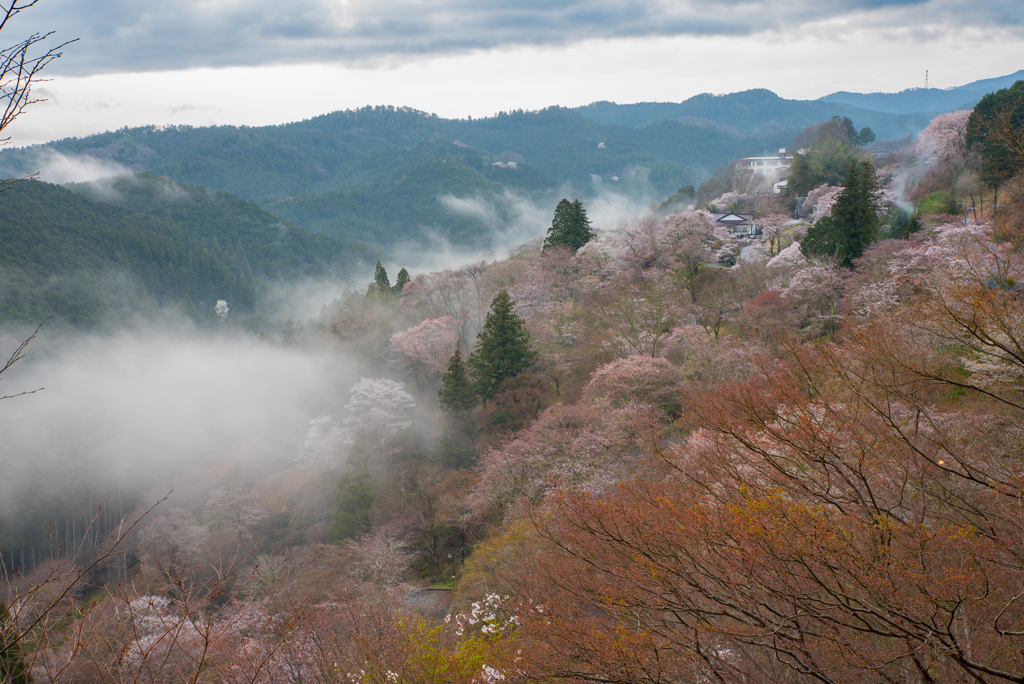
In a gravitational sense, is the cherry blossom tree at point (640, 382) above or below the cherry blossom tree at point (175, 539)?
above

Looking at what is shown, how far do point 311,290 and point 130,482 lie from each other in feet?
260

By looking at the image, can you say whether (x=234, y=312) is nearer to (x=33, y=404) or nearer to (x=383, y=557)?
(x=33, y=404)

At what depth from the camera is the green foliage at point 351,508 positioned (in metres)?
24.8

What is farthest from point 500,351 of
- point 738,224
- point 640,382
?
point 738,224

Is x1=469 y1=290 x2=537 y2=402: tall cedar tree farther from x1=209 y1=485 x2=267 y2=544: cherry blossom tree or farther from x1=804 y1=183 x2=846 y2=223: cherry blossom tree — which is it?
x1=804 y1=183 x2=846 y2=223: cherry blossom tree

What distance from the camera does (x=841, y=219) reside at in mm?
25344

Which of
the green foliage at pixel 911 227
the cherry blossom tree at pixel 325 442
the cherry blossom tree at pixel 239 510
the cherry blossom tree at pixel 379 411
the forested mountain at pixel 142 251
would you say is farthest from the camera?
the forested mountain at pixel 142 251

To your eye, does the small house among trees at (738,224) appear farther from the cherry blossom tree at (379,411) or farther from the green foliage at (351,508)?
the green foliage at (351,508)

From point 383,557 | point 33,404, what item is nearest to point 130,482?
point 33,404

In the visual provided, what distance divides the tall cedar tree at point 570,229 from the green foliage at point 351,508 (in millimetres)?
19016

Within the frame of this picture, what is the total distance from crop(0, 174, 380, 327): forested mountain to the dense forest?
5226cm

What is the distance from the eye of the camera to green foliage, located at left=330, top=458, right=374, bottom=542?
24844 mm

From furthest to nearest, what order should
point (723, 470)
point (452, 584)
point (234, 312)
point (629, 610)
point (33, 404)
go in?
1. point (234, 312)
2. point (33, 404)
3. point (452, 584)
4. point (723, 470)
5. point (629, 610)

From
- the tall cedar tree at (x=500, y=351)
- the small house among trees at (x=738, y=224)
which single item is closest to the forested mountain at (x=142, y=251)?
the tall cedar tree at (x=500, y=351)
